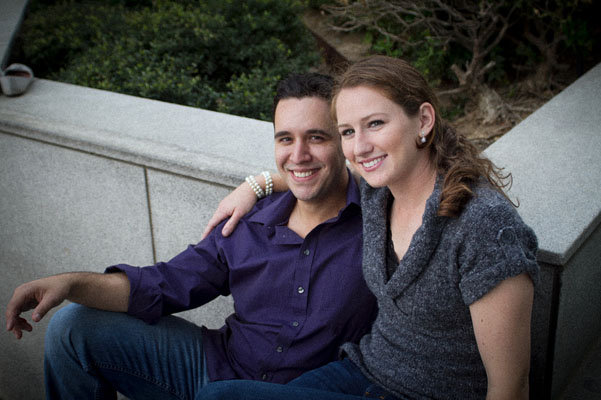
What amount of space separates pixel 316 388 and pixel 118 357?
2.88 ft

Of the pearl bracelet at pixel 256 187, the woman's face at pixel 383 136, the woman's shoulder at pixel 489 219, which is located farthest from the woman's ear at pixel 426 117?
the pearl bracelet at pixel 256 187

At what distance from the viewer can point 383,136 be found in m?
1.88

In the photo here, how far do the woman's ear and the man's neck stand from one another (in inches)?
23.0

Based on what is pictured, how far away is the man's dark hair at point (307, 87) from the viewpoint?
2.37m

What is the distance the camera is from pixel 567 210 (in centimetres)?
240

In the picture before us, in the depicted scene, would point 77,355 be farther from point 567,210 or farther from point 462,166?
point 567,210

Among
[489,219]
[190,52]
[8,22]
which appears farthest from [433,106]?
[8,22]

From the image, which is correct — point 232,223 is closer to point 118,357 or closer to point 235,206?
point 235,206

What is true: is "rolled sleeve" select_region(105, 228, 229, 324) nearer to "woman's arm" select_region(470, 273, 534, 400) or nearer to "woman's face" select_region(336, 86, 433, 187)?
"woman's face" select_region(336, 86, 433, 187)

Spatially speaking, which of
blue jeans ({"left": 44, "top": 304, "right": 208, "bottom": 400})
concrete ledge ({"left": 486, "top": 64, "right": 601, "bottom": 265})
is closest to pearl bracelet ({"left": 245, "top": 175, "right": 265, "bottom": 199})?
blue jeans ({"left": 44, "top": 304, "right": 208, "bottom": 400})

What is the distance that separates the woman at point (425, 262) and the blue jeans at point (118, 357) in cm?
59

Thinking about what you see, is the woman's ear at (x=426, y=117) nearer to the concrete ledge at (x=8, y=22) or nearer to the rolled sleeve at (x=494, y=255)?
the rolled sleeve at (x=494, y=255)

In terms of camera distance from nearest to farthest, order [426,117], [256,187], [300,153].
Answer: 1. [426,117]
2. [300,153]
3. [256,187]

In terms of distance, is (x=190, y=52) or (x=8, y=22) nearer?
(x=190, y=52)
